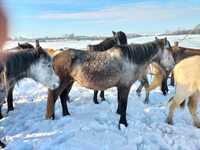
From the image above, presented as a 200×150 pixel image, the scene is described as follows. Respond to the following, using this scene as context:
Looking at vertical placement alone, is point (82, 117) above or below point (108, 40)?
below

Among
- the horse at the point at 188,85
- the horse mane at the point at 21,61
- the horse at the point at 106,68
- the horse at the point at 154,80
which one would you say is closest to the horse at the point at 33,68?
the horse mane at the point at 21,61

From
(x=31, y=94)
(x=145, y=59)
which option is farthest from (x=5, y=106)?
(x=145, y=59)

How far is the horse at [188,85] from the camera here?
5238 millimetres

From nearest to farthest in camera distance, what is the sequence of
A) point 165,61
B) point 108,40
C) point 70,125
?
point 70,125, point 165,61, point 108,40

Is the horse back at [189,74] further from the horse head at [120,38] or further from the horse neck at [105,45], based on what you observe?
the horse neck at [105,45]

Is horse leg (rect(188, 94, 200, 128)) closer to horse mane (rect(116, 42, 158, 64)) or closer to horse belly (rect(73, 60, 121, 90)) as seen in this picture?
horse mane (rect(116, 42, 158, 64))

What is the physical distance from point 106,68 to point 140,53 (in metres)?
0.69

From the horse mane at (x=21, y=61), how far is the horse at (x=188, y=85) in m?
2.53

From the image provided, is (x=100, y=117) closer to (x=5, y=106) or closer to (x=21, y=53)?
(x=21, y=53)

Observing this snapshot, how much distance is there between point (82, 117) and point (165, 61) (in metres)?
2.31

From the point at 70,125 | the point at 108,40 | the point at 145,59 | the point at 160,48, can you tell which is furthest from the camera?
the point at 108,40

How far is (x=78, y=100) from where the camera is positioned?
7398mm

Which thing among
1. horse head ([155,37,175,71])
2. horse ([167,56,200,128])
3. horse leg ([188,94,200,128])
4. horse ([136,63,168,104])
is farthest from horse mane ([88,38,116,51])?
horse leg ([188,94,200,128])

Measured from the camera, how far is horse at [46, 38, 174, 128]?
17.3ft
